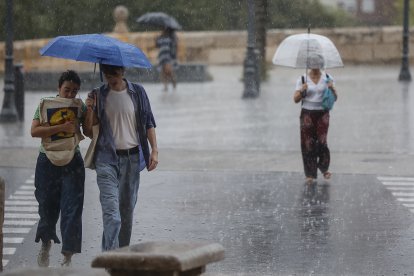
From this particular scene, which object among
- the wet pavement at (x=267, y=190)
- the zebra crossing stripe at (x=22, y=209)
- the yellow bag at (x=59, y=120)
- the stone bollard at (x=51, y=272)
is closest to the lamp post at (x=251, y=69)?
the wet pavement at (x=267, y=190)

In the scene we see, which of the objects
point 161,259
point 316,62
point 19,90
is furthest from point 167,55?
point 161,259

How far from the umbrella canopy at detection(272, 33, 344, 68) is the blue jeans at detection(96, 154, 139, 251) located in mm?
5252

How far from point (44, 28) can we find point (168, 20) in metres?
12.0

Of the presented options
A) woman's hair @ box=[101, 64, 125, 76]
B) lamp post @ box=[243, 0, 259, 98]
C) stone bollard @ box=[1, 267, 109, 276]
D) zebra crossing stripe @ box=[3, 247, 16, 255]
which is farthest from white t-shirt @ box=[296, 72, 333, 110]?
lamp post @ box=[243, 0, 259, 98]

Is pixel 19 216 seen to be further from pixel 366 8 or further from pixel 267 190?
pixel 366 8

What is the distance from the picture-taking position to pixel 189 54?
1565 inches

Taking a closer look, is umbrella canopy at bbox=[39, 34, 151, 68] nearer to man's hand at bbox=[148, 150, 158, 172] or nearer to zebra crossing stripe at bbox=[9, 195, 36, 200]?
man's hand at bbox=[148, 150, 158, 172]

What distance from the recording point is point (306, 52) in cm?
1423

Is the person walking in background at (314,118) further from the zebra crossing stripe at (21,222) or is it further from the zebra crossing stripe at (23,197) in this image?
the zebra crossing stripe at (21,222)

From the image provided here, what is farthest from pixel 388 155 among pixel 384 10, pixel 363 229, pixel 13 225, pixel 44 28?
pixel 384 10

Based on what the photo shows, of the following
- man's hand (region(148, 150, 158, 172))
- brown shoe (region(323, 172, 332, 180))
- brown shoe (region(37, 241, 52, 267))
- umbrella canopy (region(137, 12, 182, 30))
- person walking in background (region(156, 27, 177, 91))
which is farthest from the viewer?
umbrella canopy (region(137, 12, 182, 30))

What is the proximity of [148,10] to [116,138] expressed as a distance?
118 ft

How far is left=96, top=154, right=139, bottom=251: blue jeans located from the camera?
8930 mm

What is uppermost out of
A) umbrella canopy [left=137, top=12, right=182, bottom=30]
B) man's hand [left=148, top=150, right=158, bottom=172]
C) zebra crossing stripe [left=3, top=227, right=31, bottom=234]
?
man's hand [left=148, top=150, right=158, bottom=172]
